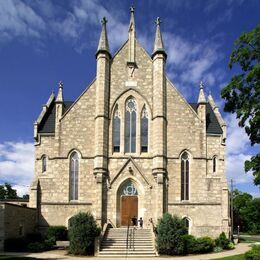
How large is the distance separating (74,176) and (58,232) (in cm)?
513

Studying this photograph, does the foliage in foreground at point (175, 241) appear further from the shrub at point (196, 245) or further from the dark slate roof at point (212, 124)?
the dark slate roof at point (212, 124)

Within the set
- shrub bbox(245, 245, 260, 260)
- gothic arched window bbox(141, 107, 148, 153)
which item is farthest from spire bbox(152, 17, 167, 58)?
→ shrub bbox(245, 245, 260, 260)

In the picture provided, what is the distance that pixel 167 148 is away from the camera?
34562 millimetres

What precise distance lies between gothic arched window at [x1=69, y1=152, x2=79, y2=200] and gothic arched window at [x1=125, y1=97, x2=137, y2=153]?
4.68 meters

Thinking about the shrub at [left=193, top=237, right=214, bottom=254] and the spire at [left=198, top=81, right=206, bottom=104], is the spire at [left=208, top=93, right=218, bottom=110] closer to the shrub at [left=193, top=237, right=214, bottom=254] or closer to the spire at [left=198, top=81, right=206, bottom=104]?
the spire at [left=198, top=81, right=206, bottom=104]

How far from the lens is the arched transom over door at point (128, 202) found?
33500mm

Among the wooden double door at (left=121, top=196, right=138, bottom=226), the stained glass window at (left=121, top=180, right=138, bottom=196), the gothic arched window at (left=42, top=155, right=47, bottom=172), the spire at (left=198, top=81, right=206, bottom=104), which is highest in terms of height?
the spire at (left=198, top=81, right=206, bottom=104)

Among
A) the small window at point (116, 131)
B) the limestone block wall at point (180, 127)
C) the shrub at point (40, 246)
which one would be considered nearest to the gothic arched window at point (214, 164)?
the limestone block wall at point (180, 127)

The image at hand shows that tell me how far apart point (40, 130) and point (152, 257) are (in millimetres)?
16457

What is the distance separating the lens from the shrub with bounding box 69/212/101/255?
2644 cm

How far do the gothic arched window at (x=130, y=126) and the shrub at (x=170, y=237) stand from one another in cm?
916

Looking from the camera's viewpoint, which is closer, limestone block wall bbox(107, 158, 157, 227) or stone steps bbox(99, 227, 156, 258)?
stone steps bbox(99, 227, 156, 258)

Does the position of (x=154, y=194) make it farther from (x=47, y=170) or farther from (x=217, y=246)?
(x=47, y=170)

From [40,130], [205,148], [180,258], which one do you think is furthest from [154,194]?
[40,130]
